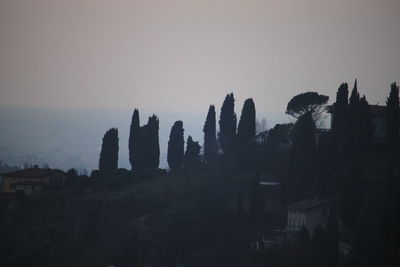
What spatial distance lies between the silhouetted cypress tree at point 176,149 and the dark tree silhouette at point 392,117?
1801 centimetres

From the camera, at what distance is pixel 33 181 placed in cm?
6619

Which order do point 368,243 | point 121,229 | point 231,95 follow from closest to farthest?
point 368,243 < point 121,229 < point 231,95

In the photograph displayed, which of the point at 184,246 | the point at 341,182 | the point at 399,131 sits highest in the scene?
the point at 399,131

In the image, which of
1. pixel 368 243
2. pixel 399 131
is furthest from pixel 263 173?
pixel 368 243

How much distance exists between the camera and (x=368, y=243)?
4253cm

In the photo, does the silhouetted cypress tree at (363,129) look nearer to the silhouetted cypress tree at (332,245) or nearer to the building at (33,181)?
the silhouetted cypress tree at (332,245)

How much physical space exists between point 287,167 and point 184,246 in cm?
1325

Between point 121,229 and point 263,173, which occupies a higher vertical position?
point 263,173

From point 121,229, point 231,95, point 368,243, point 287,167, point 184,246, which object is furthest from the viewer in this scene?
point 231,95

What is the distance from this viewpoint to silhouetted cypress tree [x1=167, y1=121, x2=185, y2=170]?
67250mm

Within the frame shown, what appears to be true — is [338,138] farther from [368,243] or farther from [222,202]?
[368,243]

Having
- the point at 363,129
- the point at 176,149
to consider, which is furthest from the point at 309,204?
the point at 176,149

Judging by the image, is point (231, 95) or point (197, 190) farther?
point (231, 95)

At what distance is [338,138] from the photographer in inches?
2240
